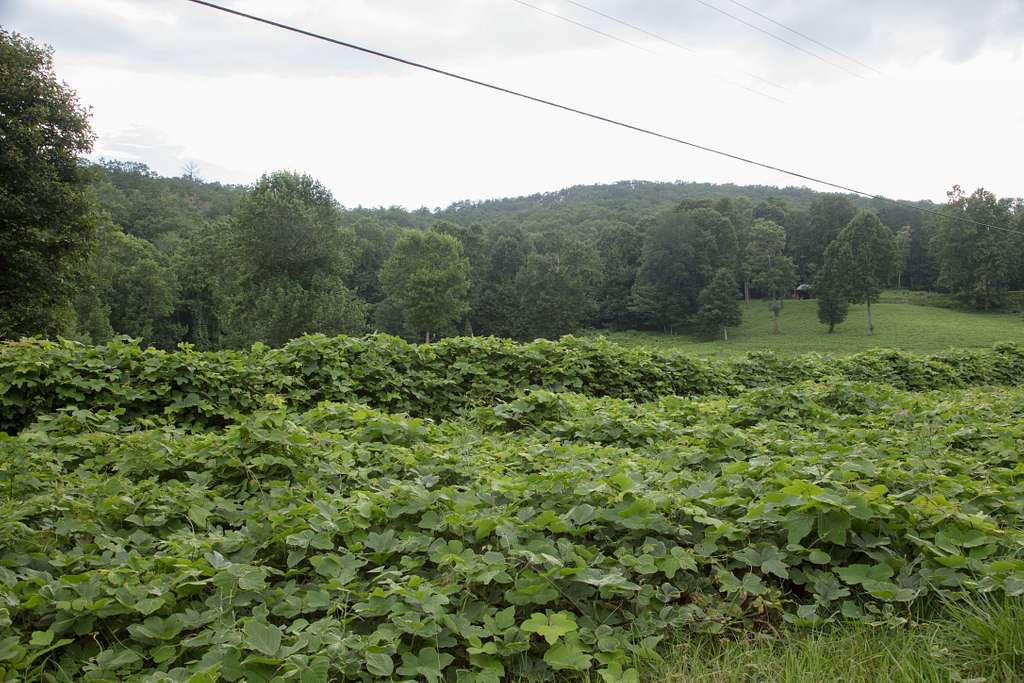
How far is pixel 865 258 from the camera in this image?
41.4m

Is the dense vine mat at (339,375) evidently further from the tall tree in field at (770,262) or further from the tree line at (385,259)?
the tall tree in field at (770,262)

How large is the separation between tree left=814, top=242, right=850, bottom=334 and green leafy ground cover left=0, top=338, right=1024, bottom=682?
41854 mm

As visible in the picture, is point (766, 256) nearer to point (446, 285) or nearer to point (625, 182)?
point (446, 285)

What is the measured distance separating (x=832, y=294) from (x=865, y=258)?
11.3 ft

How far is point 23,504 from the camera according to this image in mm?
2725

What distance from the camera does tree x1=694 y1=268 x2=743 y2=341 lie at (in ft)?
145

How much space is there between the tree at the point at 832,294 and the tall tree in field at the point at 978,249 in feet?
25.9

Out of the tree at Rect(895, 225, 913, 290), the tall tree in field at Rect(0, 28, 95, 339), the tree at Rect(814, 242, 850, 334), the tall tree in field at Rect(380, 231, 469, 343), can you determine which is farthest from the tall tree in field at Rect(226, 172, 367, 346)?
the tree at Rect(895, 225, 913, 290)

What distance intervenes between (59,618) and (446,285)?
37579 mm

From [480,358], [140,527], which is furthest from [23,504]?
[480,358]

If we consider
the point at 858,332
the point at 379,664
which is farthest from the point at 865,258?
the point at 379,664

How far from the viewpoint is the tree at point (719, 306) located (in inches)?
1745

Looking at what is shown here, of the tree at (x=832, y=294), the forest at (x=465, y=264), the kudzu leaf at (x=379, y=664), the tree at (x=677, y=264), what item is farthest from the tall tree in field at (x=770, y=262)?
the kudzu leaf at (x=379, y=664)

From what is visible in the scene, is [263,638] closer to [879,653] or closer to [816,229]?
[879,653]
